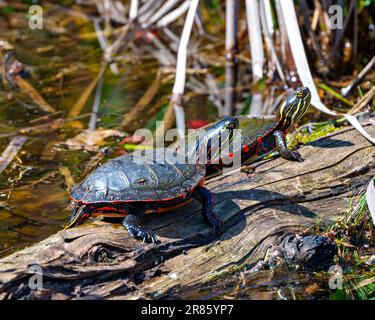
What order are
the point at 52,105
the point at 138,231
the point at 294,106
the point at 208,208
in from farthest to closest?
the point at 52,105
the point at 294,106
the point at 208,208
the point at 138,231

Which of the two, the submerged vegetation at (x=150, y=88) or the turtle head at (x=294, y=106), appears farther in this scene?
the turtle head at (x=294, y=106)

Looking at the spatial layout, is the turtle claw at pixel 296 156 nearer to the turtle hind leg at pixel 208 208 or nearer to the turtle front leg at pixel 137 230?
the turtle hind leg at pixel 208 208

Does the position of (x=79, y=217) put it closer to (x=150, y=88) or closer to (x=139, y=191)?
(x=139, y=191)

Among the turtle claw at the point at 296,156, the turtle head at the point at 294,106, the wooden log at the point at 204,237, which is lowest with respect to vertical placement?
the wooden log at the point at 204,237

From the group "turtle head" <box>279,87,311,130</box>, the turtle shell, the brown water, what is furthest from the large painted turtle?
"turtle head" <box>279,87,311,130</box>

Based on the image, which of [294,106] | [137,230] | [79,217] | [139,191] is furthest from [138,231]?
[294,106]

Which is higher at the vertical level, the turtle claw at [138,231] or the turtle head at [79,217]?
the turtle head at [79,217]

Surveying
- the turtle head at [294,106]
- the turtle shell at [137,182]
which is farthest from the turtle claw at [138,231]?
the turtle head at [294,106]
